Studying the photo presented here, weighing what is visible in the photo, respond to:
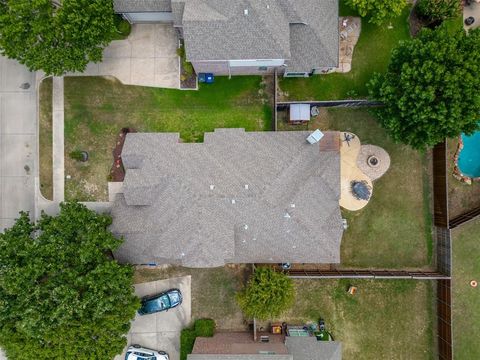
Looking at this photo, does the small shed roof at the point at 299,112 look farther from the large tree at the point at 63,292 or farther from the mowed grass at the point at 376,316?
the large tree at the point at 63,292

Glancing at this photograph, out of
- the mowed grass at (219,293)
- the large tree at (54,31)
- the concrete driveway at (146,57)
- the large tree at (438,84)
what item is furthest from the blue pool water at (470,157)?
the large tree at (54,31)

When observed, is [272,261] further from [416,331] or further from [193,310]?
[416,331]

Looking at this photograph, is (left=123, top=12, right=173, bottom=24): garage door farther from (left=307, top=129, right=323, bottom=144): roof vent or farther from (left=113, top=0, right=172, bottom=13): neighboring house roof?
(left=307, top=129, right=323, bottom=144): roof vent

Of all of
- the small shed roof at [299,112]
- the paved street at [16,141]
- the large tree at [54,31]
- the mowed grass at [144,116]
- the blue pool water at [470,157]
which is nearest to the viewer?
the large tree at [54,31]

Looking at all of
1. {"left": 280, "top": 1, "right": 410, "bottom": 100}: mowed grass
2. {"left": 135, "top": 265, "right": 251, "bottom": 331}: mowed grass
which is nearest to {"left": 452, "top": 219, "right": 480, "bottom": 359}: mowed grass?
{"left": 280, "top": 1, "right": 410, "bottom": 100}: mowed grass

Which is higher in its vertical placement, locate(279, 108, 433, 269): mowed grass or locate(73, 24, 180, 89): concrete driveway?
locate(73, 24, 180, 89): concrete driveway

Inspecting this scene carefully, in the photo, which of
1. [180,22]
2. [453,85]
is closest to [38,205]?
[180,22]
